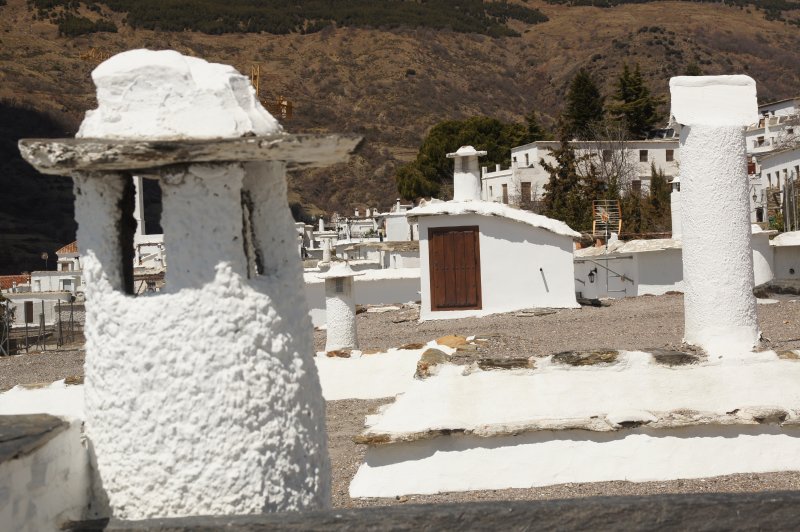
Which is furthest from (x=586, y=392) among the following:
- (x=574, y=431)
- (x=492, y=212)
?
(x=492, y=212)

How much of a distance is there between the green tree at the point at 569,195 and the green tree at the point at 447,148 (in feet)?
52.4

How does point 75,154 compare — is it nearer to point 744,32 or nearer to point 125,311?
point 125,311

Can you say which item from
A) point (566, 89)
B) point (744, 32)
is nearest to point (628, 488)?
point (566, 89)

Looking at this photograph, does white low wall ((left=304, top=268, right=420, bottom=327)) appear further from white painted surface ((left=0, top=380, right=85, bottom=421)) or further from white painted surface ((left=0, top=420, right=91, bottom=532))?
white painted surface ((left=0, top=420, right=91, bottom=532))

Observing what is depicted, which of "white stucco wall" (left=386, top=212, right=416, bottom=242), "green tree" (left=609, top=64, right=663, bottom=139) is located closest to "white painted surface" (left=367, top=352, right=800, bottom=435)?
"white stucco wall" (left=386, top=212, right=416, bottom=242)

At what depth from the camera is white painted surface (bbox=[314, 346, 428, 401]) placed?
11.5m

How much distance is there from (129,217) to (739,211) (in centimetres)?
785

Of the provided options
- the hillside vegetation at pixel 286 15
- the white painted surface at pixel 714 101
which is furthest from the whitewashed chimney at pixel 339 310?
the hillside vegetation at pixel 286 15

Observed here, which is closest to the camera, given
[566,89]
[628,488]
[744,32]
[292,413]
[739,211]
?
[292,413]

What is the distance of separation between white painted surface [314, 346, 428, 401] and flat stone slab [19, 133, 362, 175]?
8.07 metres

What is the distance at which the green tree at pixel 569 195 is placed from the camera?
35906 millimetres

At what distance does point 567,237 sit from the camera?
20672 mm

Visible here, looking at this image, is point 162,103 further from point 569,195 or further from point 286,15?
point 286,15

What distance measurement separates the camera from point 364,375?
1167 centimetres
